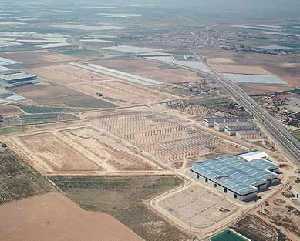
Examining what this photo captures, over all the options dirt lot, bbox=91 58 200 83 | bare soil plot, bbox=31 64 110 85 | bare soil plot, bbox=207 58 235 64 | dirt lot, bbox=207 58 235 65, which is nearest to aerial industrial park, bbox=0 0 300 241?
dirt lot, bbox=91 58 200 83

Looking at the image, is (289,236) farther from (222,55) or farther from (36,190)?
(222,55)

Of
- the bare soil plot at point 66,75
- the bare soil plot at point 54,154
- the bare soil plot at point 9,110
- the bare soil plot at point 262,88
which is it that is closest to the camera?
the bare soil plot at point 54,154

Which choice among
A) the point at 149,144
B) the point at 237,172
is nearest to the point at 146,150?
the point at 149,144

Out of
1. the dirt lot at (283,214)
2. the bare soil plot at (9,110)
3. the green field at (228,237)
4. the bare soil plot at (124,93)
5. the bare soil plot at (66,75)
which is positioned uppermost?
the bare soil plot at (66,75)

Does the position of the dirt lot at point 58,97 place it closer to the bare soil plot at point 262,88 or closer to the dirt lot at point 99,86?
the dirt lot at point 99,86

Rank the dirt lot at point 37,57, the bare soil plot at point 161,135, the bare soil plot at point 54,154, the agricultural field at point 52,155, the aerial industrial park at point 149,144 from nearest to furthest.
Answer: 1. the aerial industrial park at point 149,144
2. the agricultural field at point 52,155
3. the bare soil plot at point 54,154
4. the bare soil plot at point 161,135
5. the dirt lot at point 37,57

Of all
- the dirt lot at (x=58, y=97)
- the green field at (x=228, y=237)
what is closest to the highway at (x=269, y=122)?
the green field at (x=228, y=237)

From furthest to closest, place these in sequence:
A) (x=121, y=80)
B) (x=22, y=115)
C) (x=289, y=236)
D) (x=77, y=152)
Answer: (x=121, y=80), (x=22, y=115), (x=77, y=152), (x=289, y=236)

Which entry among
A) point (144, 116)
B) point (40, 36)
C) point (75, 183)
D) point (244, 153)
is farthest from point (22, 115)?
point (40, 36)
